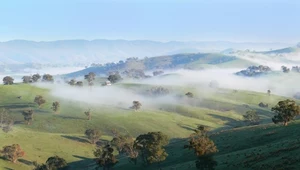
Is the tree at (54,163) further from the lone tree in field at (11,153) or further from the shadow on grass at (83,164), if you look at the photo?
the lone tree in field at (11,153)

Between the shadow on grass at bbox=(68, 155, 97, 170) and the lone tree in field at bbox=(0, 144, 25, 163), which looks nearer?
the lone tree in field at bbox=(0, 144, 25, 163)

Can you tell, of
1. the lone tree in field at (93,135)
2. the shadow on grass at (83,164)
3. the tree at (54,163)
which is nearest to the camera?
the tree at (54,163)

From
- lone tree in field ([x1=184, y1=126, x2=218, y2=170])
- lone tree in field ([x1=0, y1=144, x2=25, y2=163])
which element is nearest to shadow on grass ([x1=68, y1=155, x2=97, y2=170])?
lone tree in field ([x1=0, y1=144, x2=25, y2=163])

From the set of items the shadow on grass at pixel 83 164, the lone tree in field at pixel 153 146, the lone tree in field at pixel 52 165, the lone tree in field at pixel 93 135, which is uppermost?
the lone tree in field at pixel 153 146

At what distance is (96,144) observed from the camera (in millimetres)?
186875

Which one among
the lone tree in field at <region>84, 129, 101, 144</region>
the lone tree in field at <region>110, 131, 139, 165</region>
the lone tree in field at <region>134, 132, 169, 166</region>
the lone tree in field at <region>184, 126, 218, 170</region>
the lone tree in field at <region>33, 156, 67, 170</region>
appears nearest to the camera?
the lone tree in field at <region>184, 126, 218, 170</region>

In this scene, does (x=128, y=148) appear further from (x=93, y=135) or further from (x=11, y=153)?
(x=93, y=135)

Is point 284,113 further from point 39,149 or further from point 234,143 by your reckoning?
point 39,149

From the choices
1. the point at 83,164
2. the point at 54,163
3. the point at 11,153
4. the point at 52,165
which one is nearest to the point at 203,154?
the point at 52,165

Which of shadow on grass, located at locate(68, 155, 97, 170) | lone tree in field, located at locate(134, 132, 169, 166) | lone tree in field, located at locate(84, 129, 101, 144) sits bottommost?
shadow on grass, located at locate(68, 155, 97, 170)

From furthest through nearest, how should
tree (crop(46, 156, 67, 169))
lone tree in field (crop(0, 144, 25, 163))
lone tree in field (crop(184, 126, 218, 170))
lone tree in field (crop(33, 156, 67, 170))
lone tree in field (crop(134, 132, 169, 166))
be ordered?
1. lone tree in field (crop(0, 144, 25, 163))
2. tree (crop(46, 156, 67, 169))
3. lone tree in field (crop(33, 156, 67, 170))
4. lone tree in field (crop(134, 132, 169, 166))
5. lone tree in field (crop(184, 126, 218, 170))

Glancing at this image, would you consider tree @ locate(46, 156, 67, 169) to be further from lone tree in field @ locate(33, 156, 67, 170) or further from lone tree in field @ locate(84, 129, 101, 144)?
lone tree in field @ locate(84, 129, 101, 144)

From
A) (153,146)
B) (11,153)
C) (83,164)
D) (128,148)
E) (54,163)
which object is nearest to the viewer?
(153,146)

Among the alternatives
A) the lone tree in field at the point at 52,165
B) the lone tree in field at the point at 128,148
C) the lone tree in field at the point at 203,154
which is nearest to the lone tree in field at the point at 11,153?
the lone tree in field at the point at 52,165
